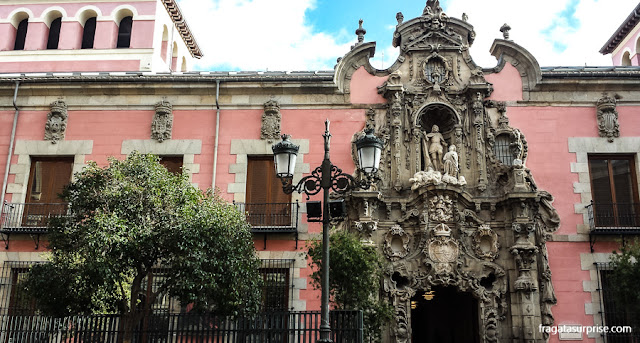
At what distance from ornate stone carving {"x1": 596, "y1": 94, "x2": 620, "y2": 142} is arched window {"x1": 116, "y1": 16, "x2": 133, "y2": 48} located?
16.6m

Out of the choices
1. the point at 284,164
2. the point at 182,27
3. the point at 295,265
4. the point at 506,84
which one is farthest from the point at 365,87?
the point at 182,27

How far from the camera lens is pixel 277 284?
43.7ft

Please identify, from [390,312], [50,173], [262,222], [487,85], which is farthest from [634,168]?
[50,173]

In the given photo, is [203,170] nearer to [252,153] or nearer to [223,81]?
[252,153]

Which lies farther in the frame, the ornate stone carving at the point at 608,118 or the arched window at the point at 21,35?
the arched window at the point at 21,35

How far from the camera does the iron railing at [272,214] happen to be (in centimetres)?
1365

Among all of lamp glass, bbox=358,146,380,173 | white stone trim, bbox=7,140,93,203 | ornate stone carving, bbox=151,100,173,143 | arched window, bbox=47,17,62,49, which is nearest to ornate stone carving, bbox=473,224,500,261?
lamp glass, bbox=358,146,380,173

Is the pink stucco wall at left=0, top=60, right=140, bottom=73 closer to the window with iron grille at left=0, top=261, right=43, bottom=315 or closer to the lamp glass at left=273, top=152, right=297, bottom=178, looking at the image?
the window with iron grille at left=0, top=261, right=43, bottom=315

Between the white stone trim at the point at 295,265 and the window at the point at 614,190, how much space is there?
274 inches

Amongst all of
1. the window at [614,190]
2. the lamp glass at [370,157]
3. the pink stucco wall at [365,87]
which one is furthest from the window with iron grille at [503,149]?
the lamp glass at [370,157]

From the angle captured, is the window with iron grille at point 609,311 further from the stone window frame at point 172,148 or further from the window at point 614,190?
the stone window frame at point 172,148

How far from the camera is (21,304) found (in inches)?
527

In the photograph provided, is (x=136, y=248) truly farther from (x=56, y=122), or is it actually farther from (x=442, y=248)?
(x=442, y=248)

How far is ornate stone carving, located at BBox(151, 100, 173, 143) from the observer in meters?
14.5
